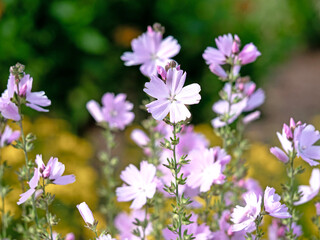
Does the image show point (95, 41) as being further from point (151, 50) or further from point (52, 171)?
point (52, 171)

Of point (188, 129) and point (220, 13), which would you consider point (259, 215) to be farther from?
point (220, 13)

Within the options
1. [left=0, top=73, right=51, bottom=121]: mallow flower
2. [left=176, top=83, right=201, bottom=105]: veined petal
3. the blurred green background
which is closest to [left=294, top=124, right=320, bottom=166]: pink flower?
[left=176, top=83, right=201, bottom=105]: veined petal

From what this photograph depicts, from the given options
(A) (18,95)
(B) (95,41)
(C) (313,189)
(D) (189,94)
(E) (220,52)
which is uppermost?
(B) (95,41)

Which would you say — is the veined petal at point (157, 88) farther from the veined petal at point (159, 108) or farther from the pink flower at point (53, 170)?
the pink flower at point (53, 170)

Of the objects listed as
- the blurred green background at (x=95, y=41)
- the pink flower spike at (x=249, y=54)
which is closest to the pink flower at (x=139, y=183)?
the pink flower spike at (x=249, y=54)

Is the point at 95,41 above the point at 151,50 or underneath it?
above

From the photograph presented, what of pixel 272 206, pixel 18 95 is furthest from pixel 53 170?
pixel 272 206

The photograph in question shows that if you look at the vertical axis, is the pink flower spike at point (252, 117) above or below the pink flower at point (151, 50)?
below
